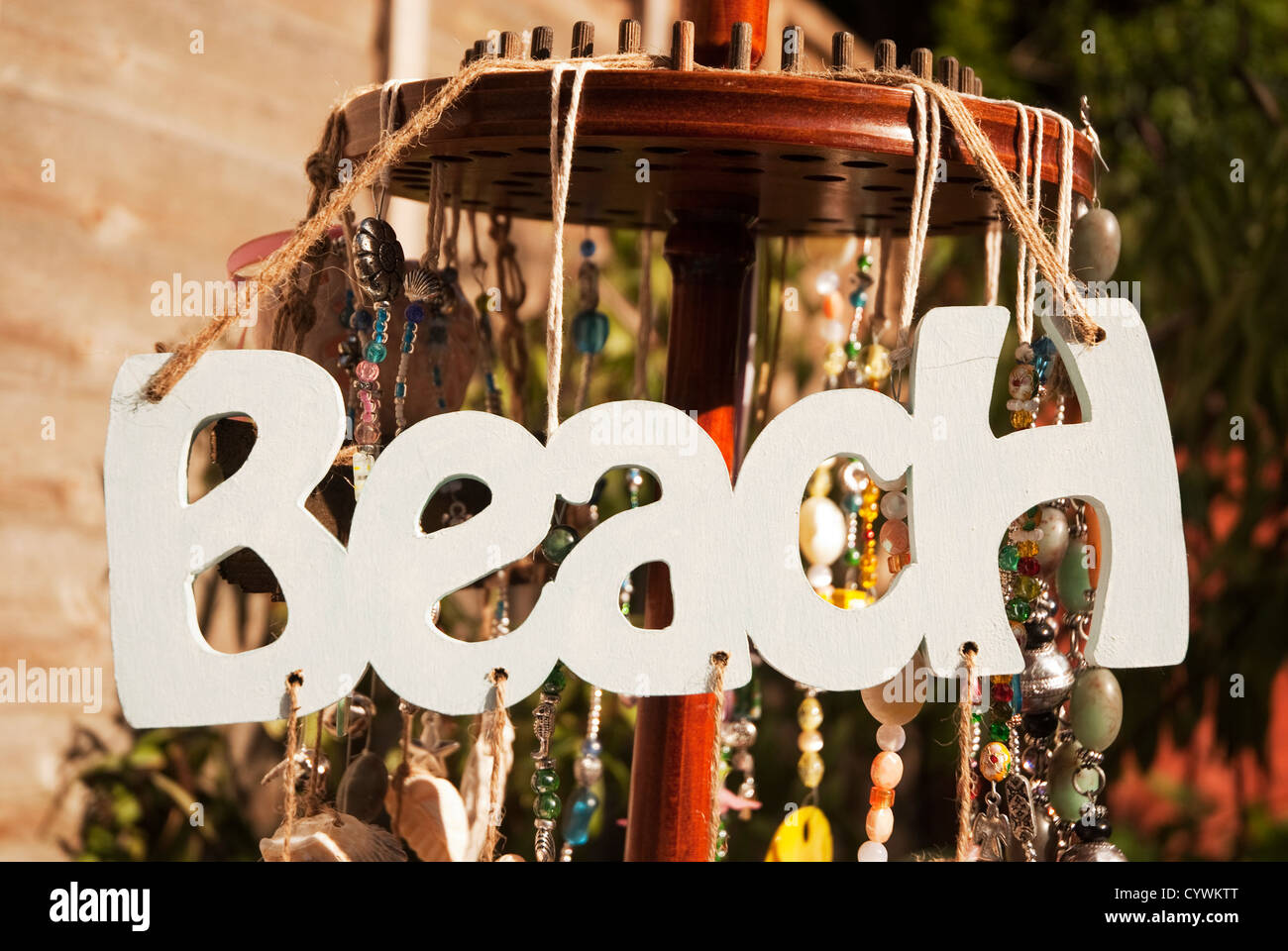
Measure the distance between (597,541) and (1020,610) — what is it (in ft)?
0.84

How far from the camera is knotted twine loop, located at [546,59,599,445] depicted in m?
0.51

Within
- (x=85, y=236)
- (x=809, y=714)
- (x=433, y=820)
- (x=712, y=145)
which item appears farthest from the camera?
(x=85, y=236)

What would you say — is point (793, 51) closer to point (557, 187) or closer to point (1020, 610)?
point (557, 187)

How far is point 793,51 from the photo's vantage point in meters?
0.56

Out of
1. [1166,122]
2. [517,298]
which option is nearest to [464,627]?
[517,298]

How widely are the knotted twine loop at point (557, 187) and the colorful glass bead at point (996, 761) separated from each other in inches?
12.0

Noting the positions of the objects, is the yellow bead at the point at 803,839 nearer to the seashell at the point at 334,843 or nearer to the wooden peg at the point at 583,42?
the seashell at the point at 334,843

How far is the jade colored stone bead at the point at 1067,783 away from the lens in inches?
25.4

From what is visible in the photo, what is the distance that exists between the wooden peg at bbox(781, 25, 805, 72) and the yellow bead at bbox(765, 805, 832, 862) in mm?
510

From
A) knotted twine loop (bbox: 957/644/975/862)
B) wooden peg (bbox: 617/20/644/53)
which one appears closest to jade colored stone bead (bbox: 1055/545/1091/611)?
knotted twine loop (bbox: 957/644/975/862)

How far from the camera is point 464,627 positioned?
1507mm

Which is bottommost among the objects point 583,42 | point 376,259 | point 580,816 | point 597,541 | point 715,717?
point 580,816

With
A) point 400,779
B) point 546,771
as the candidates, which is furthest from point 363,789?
point 546,771

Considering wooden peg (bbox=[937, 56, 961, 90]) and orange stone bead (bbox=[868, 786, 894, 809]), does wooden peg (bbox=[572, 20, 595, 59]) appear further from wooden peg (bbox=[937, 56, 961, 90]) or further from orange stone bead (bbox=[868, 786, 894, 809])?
orange stone bead (bbox=[868, 786, 894, 809])
